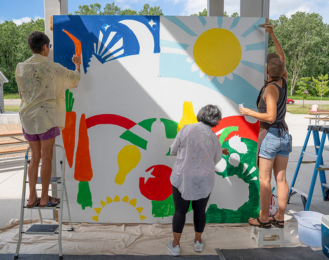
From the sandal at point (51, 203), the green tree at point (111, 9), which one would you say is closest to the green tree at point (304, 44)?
the green tree at point (111, 9)

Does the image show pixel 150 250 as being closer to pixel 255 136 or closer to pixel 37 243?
pixel 37 243

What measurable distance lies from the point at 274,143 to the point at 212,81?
0.97 m

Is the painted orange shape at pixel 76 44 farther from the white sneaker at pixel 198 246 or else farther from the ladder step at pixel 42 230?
the white sneaker at pixel 198 246

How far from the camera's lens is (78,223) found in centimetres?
304

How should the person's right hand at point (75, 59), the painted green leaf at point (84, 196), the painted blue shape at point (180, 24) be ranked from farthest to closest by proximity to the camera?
the painted green leaf at point (84, 196)
the painted blue shape at point (180, 24)
the person's right hand at point (75, 59)

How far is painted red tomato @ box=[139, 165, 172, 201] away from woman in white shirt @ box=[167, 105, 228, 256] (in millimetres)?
704

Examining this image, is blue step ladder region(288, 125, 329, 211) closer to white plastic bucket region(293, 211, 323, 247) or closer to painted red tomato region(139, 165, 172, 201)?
white plastic bucket region(293, 211, 323, 247)

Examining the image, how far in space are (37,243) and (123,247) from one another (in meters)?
0.86

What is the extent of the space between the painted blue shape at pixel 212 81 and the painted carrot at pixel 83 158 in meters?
1.07

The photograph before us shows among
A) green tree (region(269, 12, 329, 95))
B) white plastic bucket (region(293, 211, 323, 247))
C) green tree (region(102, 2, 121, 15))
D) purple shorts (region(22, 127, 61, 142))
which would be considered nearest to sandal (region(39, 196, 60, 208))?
purple shorts (region(22, 127, 61, 142))

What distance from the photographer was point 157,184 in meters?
3.01

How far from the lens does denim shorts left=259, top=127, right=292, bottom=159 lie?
97.6 inches

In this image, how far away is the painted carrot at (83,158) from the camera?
2.97 meters

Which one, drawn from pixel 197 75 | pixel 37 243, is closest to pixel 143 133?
pixel 197 75
